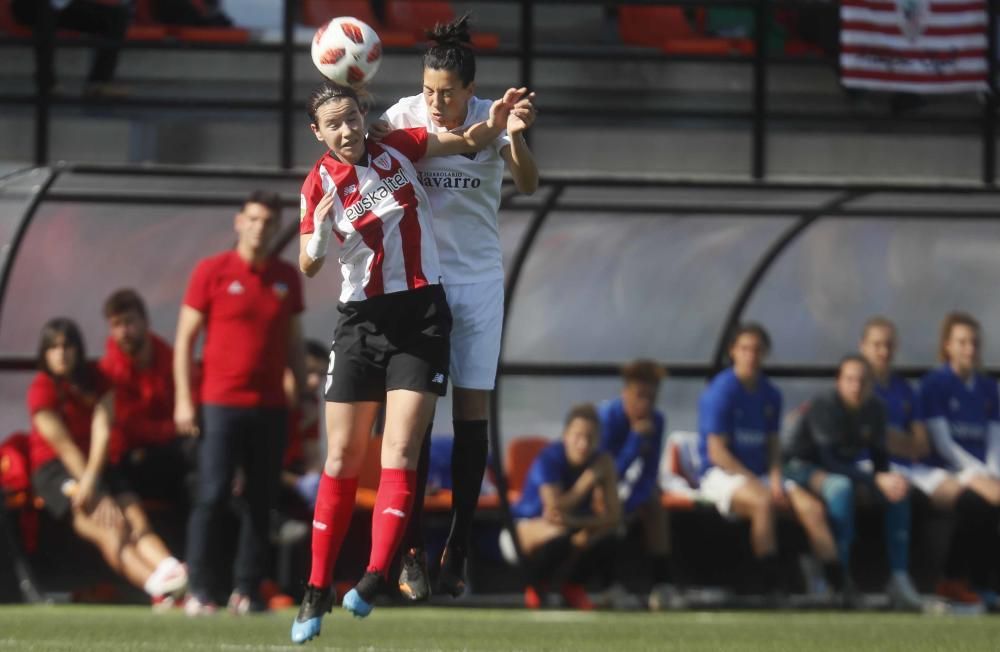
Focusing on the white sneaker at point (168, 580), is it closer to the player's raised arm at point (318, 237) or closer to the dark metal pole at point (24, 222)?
the dark metal pole at point (24, 222)

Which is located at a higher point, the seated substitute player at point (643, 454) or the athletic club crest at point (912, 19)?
the athletic club crest at point (912, 19)

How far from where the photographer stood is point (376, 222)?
19.5 feet

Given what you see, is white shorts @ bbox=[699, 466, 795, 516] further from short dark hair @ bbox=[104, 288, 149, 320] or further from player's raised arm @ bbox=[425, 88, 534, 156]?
player's raised arm @ bbox=[425, 88, 534, 156]

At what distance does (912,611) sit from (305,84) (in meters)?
5.09

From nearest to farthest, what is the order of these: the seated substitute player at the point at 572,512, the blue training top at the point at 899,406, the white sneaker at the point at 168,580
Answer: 1. the white sneaker at the point at 168,580
2. the seated substitute player at the point at 572,512
3. the blue training top at the point at 899,406

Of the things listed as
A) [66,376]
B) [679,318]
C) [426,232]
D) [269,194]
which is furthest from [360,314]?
[679,318]

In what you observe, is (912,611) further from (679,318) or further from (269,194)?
(269,194)

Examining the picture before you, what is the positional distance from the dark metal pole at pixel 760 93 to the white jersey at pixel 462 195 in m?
5.97

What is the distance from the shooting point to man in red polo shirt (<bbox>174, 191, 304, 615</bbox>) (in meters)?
8.59

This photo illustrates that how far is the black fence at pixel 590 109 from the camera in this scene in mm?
11547

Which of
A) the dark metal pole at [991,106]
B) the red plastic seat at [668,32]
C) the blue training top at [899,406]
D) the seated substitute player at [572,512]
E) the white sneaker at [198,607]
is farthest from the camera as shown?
the red plastic seat at [668,32]

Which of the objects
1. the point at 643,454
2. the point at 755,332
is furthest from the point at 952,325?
the point at 643,454

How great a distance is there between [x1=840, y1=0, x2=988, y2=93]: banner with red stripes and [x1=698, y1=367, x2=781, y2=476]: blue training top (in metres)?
2.71

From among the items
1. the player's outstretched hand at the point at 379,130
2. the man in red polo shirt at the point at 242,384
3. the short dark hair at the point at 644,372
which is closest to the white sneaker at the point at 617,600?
the short dark hair at the point at 644,372
